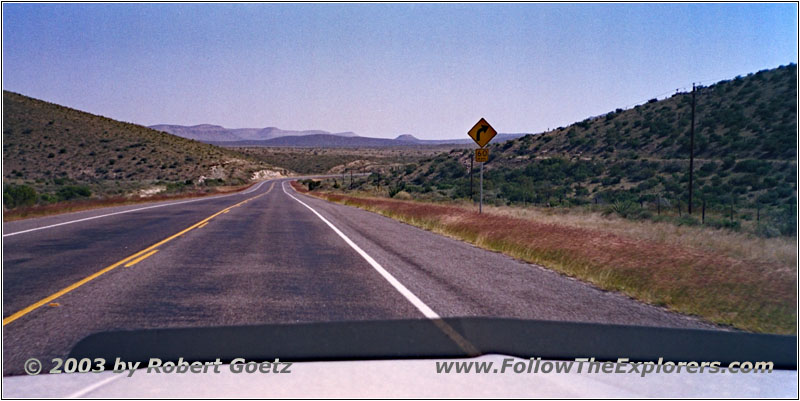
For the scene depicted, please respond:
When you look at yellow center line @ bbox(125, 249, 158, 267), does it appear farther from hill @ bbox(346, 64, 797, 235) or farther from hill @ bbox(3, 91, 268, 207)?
hill @ bbox(3, 91, 268, 207)

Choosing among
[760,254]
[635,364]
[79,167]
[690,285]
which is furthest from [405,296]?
[79,167]

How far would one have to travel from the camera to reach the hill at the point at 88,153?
74.7 metres

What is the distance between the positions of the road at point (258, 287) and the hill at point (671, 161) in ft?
53.3

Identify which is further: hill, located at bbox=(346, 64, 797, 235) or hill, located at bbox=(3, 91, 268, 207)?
hill, located at bbox=(3, 91, 268, 207)

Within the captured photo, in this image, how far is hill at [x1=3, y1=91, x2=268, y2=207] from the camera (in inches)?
2940

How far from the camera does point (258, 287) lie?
9.29 meters

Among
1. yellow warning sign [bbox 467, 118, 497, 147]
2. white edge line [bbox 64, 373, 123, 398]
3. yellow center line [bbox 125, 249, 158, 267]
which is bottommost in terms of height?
yellow center line [bbox 125, 249, 158, 267]

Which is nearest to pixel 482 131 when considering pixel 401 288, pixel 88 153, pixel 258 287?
pixel 401 288

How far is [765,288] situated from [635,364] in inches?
168

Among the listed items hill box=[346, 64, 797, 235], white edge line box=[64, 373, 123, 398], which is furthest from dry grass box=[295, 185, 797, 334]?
hill box=[346, 64, 797, 235]

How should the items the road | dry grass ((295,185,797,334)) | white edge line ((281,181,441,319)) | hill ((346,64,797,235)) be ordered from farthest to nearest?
hill ((346,64,797,235)) → dry grass ((295,185,797,334)) → white edge line ((281,181,441,319)) → the road

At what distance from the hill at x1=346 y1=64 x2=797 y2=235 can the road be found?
16.2m

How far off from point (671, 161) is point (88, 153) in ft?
251

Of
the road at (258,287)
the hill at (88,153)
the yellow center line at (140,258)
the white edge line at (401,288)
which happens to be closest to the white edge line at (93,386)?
the road at (258,287)
